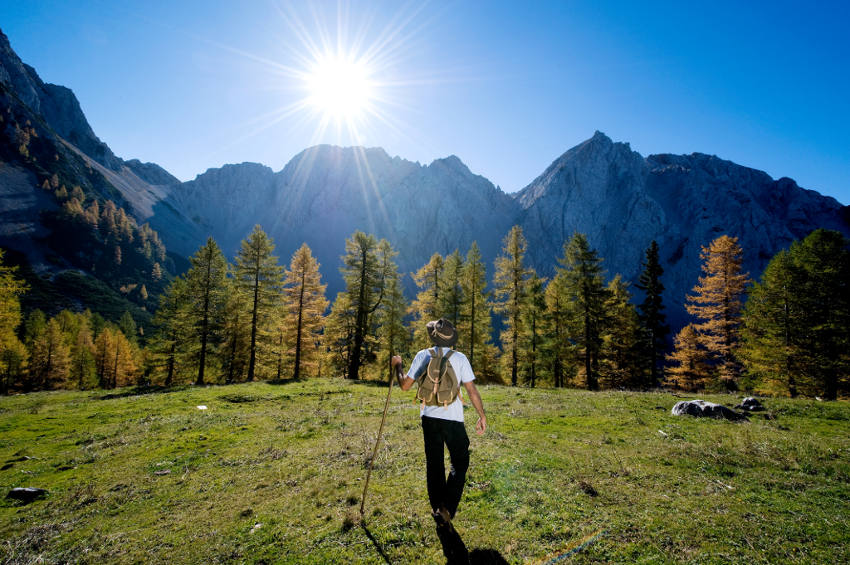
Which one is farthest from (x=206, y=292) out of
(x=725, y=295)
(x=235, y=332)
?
(x=725, y=295)

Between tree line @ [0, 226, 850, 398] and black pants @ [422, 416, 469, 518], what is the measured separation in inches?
1017

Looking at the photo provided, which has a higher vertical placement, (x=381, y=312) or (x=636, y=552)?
(x=381, y=312)

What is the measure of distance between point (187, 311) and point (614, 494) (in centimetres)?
3751

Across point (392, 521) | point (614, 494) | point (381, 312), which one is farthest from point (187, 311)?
point (614, 494)

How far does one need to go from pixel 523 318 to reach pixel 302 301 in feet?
75.7

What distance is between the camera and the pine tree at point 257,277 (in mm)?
31783

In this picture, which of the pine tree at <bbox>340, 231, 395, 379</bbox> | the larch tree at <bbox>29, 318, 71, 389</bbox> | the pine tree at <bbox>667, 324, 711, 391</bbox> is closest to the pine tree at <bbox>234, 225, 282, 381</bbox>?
the pine tree at <bbox>340, 231, 395, 379</bbox>

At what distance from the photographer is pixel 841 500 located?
631 cm

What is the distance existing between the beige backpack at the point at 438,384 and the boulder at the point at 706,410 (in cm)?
1311

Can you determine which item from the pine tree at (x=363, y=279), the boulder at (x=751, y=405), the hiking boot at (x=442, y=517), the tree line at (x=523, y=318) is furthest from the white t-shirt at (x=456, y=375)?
the pine tree at (x=363, y=279)

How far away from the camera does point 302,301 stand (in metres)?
34.9

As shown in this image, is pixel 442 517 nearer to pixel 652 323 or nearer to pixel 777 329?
pixel 777 329

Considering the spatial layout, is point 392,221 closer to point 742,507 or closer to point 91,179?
point 91,179

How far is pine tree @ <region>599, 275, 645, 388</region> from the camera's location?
33.9 m
